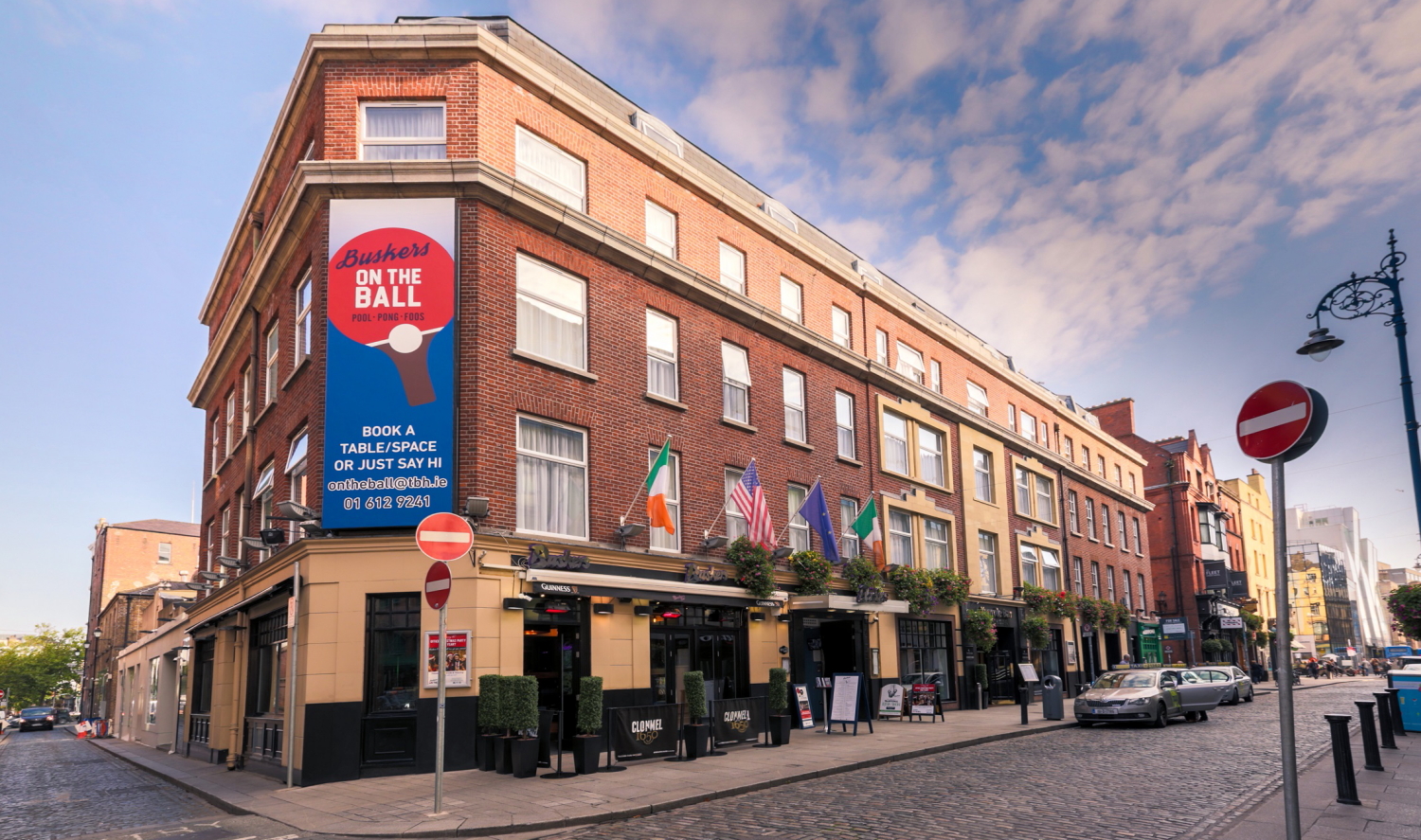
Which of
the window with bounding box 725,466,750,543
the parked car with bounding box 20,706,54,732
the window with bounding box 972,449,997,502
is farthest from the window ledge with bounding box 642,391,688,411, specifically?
the parked car with bounding box 20,706,54,732

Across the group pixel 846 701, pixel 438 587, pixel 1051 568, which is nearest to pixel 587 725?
pixel 438 587

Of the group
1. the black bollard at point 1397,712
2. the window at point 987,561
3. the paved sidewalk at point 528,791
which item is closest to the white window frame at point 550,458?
the paved sidewalk at point 528,791

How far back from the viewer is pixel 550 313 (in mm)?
18984

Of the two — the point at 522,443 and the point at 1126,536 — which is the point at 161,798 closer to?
the point at 522,443

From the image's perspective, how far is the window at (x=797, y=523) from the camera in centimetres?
2489

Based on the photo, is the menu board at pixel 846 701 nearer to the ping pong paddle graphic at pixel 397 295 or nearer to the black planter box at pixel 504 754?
the black planter box at pixel 504 754

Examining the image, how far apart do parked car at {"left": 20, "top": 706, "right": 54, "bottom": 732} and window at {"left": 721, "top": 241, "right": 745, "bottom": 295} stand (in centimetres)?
6202

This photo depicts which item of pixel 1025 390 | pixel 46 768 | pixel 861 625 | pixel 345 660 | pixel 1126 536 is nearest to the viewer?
pixel 345 660

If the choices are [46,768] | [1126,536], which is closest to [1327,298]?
[46,768]

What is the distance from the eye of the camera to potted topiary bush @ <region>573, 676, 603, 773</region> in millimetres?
14719

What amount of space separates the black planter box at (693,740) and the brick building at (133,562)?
232ft

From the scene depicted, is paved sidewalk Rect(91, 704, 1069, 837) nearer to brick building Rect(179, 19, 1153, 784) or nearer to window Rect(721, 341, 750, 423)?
brick building Rect(179, 19, 1153, 784)

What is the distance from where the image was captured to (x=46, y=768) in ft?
79.2

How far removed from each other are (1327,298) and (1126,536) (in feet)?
120
